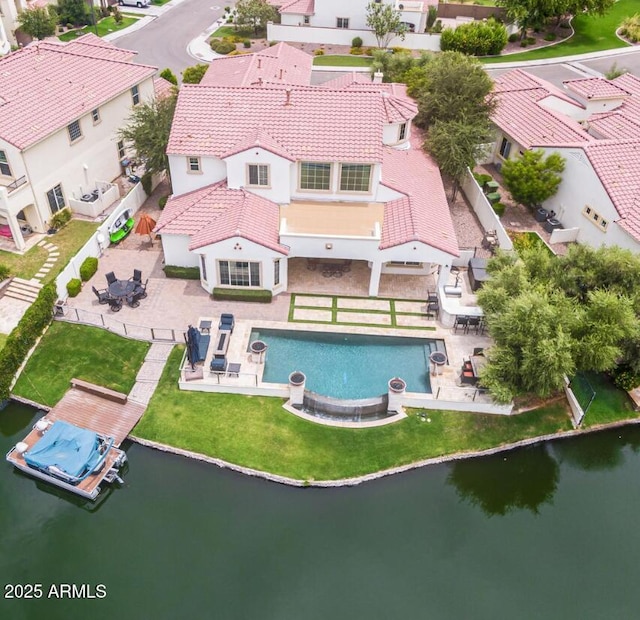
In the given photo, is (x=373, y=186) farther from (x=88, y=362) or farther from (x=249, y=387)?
(x=88, y=362)

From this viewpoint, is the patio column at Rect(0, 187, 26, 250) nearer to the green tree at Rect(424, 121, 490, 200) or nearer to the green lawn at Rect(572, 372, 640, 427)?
the green tree at Rect(424, 121, 490, 200)

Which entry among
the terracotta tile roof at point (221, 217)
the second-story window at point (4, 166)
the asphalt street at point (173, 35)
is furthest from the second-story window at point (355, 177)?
the asphalt street at point (173, 35)

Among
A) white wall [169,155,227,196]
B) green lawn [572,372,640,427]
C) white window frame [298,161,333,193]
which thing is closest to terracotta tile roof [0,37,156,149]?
white wall [169,155,227,196]

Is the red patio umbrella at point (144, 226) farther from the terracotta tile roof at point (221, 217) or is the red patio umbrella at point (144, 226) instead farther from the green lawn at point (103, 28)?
the green lawn at point (103, 28)

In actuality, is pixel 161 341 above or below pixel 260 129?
below

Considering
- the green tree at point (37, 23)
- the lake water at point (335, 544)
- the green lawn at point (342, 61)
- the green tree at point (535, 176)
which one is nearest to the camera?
the lake water at point (335, 544)

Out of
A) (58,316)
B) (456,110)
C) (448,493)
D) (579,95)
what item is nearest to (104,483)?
(58,316)

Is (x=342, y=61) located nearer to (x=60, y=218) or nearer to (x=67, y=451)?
(x=60, y=218)

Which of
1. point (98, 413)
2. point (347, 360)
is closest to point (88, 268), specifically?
point (98, 413)
